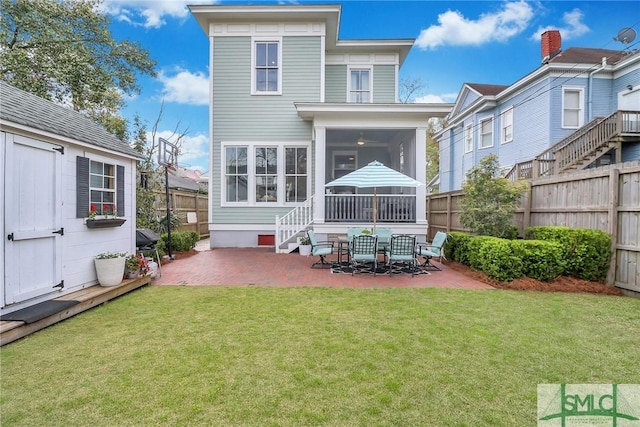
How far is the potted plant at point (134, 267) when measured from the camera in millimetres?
6148

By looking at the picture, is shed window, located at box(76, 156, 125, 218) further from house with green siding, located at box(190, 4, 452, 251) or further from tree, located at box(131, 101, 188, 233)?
house with green siding, located at box(190, 4, 452, 251)

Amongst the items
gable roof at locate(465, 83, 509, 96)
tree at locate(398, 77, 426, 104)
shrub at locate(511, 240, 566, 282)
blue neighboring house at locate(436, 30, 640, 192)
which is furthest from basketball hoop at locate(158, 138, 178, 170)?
tree at locate(398, 77, 426, 104)

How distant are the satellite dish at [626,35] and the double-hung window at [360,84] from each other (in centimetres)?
1168

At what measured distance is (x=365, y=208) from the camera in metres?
10.5

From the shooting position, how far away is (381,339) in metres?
3.75

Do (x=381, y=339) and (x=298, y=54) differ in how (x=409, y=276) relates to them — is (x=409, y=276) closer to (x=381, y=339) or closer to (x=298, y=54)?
(x=381, y=339)

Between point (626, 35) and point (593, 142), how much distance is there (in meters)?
6.06

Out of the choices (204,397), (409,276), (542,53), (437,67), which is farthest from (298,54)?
(437,67)

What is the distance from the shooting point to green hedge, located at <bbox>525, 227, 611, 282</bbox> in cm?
605

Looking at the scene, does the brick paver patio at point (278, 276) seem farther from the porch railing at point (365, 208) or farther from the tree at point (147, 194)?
the tree at point (147, 194)

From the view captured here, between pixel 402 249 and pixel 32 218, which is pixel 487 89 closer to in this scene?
pixel 402 249

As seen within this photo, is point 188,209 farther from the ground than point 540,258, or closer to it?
farther from the ground

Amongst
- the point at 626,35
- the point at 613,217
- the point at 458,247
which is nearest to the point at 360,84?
the point at 458,247

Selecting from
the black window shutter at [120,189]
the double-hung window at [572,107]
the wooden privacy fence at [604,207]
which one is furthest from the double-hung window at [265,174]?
the double-hung window at [572,107]
